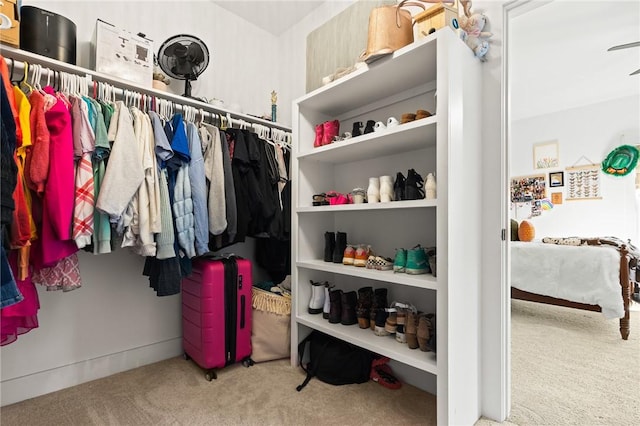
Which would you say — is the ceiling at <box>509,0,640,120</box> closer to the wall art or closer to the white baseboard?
the wall art

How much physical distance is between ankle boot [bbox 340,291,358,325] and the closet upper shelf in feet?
3.84

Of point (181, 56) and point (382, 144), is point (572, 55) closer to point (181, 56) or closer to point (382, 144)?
point (382, 144)

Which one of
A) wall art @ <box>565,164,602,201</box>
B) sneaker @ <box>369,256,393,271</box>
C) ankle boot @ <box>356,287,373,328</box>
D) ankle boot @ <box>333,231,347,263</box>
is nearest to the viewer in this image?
sneaker @ <box>369,256,393,271</box>

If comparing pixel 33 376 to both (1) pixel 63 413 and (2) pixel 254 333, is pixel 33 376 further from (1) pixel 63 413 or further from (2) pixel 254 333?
(2) pixel 254 333

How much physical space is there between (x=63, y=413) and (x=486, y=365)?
2016mm

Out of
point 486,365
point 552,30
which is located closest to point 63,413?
point 486,365

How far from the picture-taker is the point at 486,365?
57.6 inches

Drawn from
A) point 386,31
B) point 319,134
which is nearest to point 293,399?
point 319,134

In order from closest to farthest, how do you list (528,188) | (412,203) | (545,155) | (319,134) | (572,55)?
(412,203) < (319,134) < (572,55) < (545,155) < (528,188)

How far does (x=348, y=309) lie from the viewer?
178 centimetres

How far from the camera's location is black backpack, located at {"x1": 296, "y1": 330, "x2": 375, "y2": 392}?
67.5 inches

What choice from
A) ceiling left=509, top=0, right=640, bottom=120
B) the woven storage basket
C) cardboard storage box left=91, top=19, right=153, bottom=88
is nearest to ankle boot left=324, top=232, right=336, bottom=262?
the woven storage basket

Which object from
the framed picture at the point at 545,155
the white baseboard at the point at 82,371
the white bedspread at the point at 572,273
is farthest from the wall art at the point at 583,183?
the white baseboard at the point at 82,371

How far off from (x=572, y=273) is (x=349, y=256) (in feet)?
7.20
